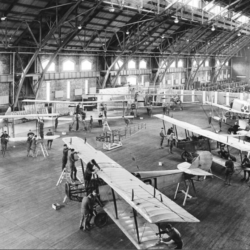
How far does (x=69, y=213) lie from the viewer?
37.8 ft

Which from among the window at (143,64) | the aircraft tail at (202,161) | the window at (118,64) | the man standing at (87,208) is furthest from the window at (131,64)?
the man standing at (87,208)

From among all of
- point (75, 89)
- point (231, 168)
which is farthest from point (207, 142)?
point (75, 89)

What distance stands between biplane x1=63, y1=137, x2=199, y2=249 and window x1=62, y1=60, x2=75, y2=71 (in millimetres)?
24259

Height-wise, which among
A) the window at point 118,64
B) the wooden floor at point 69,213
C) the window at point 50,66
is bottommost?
the wooden floor at point 69,213

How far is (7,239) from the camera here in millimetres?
9633

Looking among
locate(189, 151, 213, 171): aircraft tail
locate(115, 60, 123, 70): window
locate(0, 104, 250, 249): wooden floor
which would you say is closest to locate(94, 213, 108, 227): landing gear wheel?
locate(0, 104, 250, 249): wooden floor

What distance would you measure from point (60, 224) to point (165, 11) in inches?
1062

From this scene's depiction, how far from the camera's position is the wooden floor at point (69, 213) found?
379 inches

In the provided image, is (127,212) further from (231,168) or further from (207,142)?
(207,142)

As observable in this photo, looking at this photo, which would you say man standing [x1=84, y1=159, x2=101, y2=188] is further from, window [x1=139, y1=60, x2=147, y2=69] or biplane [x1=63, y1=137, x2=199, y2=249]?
window [x1=139, y1=60, x2=147, y2=69]

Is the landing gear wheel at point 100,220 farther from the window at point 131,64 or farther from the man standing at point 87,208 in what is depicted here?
the window at point 131,64

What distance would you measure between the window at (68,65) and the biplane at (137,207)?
2426 cm

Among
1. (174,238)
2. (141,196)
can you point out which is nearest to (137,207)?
(141,196)

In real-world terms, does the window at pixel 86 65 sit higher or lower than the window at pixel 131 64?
lower
